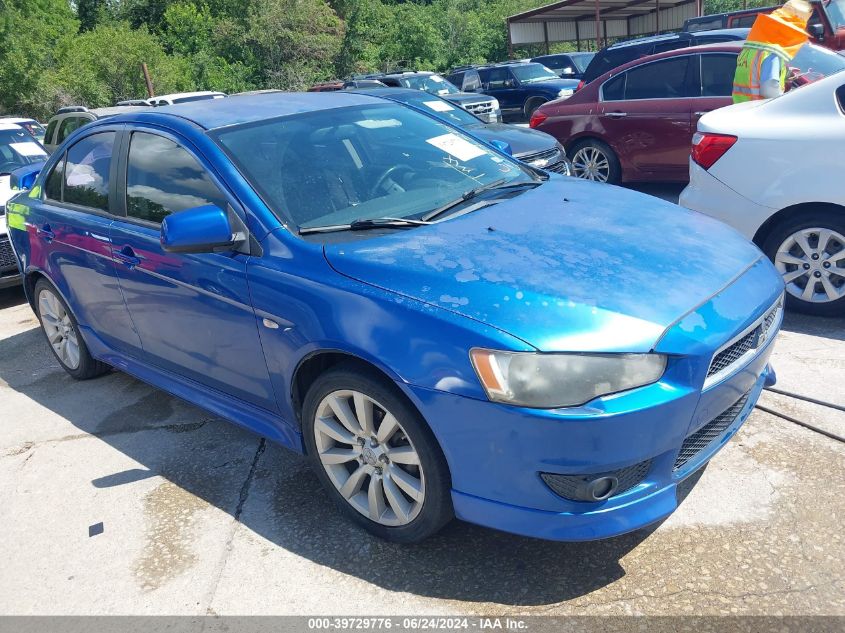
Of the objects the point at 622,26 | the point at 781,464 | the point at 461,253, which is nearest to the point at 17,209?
the point at 461,253

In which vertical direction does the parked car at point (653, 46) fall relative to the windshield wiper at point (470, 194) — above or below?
below

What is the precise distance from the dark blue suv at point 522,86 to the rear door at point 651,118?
9.85 metres

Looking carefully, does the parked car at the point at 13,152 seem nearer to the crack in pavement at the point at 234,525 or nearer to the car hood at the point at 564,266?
the crack in pavement at the point at 234,525

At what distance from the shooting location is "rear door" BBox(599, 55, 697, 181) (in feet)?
25.4

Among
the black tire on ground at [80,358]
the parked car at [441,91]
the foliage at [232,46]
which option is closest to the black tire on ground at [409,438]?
the black tire on ground at [80,358]

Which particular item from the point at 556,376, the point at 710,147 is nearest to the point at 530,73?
the point at 710,147

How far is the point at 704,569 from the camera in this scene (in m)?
2.70

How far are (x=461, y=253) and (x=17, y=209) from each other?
3625 millimetres

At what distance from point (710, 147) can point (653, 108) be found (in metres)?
3.23

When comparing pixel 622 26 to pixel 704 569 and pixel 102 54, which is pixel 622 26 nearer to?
pixel 102 54

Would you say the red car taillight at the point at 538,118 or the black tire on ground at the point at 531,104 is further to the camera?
the black tire on ground at the point at 531,104

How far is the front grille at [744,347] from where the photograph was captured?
260cm

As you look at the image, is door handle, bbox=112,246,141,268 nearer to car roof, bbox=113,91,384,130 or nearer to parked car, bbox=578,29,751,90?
car roof, bbox=113,91,384,130

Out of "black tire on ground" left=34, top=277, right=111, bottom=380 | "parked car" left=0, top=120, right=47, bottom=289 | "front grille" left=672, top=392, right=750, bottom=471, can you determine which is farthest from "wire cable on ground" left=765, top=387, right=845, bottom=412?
"parked car" left=0, top=120, right=47, bottom=289
